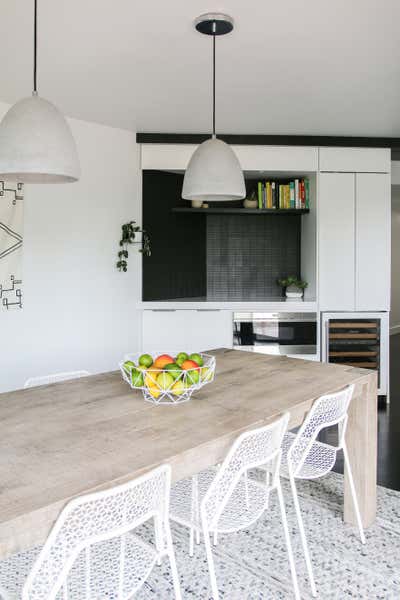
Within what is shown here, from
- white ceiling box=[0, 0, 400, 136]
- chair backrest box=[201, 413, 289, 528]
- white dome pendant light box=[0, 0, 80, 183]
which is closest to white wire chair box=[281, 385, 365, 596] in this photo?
chair backrest box=[201, 413, 289, 528]

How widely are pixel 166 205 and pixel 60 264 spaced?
135 cm

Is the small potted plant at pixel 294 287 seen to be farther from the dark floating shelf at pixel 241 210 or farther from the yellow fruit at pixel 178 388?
the yellow fruit at pixel 178 388

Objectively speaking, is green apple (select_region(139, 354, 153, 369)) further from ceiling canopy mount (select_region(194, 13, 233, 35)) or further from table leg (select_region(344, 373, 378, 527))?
ceiling canopy mount (select_region(194, 13, 233, 35))

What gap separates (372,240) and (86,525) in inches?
171

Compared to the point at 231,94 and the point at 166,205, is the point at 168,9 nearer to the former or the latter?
the point at 231,94

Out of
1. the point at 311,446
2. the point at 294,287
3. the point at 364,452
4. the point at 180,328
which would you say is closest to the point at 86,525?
the point at 311,446

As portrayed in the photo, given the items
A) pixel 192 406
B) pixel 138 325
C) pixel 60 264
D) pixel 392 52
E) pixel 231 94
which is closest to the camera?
pixel 192 406

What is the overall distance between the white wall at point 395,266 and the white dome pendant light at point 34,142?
8.62 metres

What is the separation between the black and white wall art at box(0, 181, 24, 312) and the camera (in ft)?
12.6

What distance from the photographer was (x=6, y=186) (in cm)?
383

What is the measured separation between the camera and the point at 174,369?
6.80 ft

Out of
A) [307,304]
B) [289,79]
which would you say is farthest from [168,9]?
[307,304]

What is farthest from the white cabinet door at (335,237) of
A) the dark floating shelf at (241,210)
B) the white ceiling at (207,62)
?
the white ceiling at (207,62)

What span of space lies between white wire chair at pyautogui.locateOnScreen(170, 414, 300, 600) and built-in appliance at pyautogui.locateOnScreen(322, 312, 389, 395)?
3.00m
